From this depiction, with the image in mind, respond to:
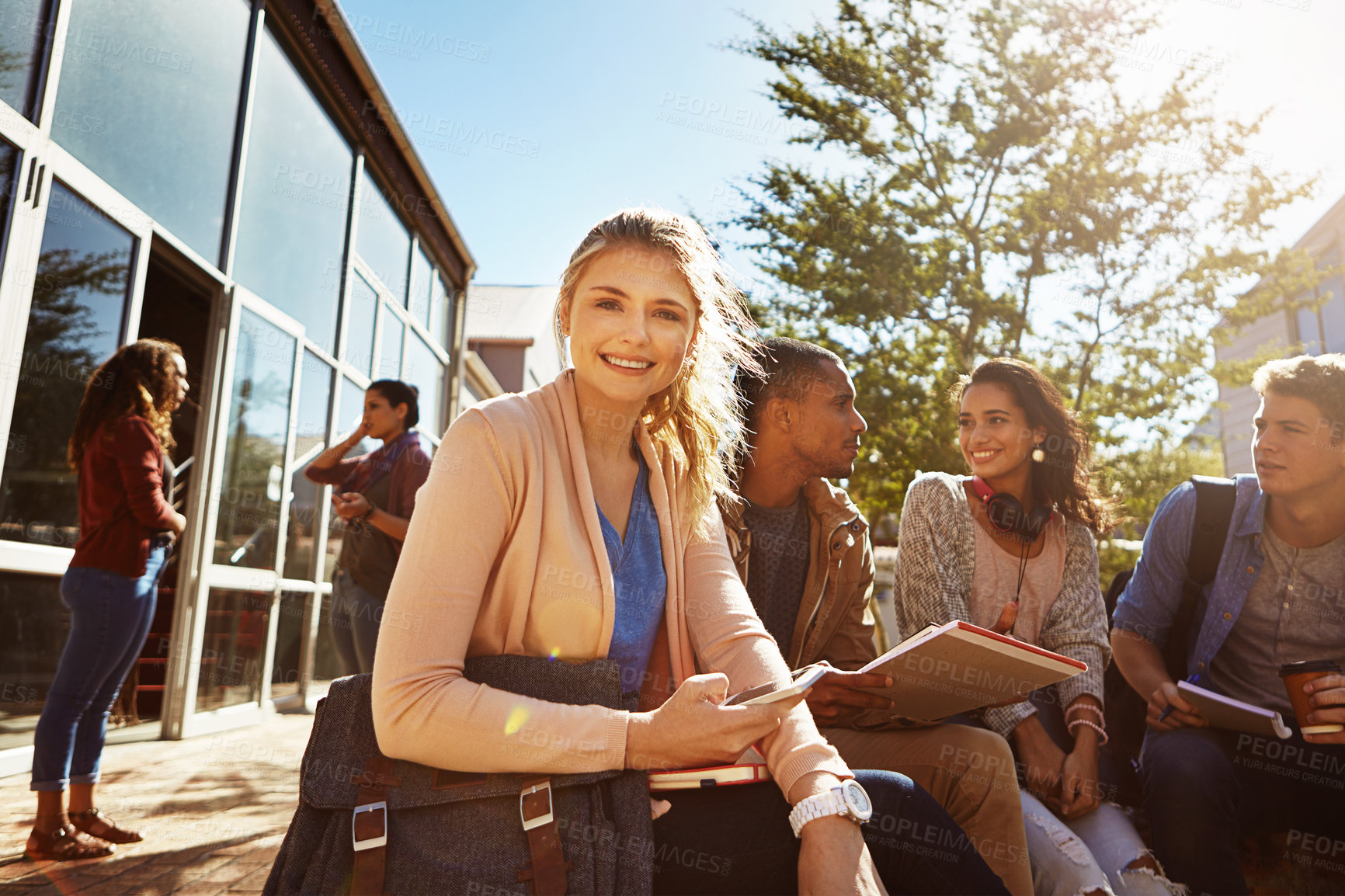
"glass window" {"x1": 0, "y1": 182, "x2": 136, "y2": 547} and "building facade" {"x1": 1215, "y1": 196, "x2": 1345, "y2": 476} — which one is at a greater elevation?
"building facade" {"x1": 1215, "y1": 196, "x2": 1345, "y2": 476}

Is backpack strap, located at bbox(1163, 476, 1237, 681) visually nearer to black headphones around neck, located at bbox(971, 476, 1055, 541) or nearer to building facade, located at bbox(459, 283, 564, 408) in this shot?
black headphones around neck, located at bbox(971, 476, 1055, 541)

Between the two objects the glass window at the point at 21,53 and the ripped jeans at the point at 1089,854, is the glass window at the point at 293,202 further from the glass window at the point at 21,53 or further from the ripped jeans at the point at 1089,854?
the ripped jeans at the point at 1089,854

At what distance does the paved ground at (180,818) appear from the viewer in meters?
3.06

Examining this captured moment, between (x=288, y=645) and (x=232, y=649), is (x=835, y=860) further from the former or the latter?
(x=288, y=645)

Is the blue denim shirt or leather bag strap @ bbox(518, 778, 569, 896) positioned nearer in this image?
leather bag strap @ bbox(518, 778, 569, 896)

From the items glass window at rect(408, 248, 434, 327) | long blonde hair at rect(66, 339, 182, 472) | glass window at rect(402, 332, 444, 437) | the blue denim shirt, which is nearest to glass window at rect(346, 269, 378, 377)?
glass window at rect(402, 332, 444, 437)

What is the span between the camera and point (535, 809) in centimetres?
131

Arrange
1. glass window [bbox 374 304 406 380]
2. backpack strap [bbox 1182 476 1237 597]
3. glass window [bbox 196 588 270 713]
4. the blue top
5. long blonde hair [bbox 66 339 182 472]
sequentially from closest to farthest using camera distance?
the blue top < backpack strap [bbox 1182 476 1237 597] < long blonde hair [bbox 66 339 182 472] < glass window [bbox 196 588 270 713] < glass window [bbox 374 304 406 380]

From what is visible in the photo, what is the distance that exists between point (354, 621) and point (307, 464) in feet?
11.8

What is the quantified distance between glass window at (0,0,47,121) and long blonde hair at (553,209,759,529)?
3588 mm

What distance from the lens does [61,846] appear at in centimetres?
322

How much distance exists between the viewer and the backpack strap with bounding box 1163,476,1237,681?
10.0 ft

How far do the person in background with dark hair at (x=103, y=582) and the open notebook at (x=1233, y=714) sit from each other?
147 inches

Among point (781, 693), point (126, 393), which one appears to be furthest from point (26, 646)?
point (781, 693)
